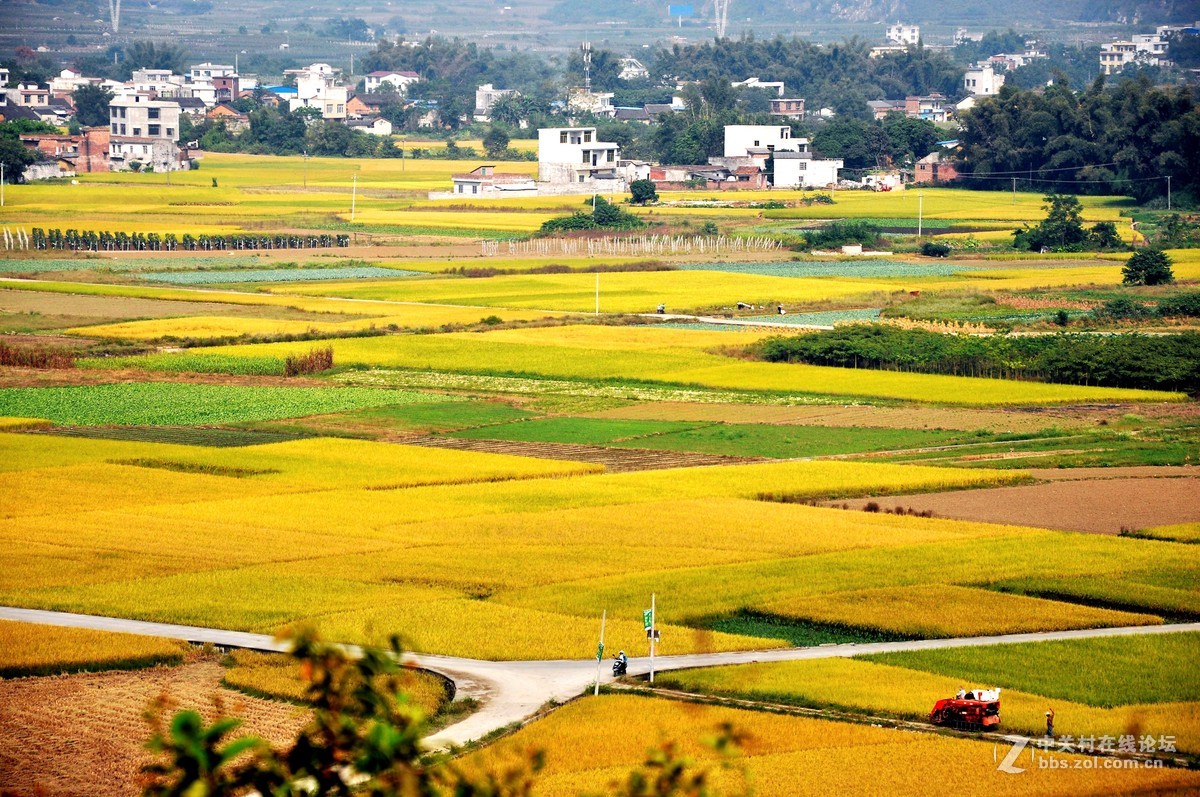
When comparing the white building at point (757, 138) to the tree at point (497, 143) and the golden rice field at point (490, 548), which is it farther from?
the golden rice field at point (490, 548)

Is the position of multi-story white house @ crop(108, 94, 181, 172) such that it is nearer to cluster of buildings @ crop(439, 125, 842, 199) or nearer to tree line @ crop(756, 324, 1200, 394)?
cluster of buildings @ crop(439, 125, 842, 199)

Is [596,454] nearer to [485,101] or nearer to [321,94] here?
[321,94]

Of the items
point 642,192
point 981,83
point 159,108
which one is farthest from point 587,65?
point 642,192

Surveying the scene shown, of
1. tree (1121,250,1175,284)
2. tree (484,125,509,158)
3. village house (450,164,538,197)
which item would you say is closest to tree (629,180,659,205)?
village house (450,164,538,197)

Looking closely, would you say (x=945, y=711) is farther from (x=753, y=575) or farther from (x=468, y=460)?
(x=468, y=460)

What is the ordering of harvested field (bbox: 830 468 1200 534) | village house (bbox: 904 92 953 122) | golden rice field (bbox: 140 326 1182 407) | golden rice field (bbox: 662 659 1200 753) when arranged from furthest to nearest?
village house (bbox: 904 92 953 122) → golden rice field (bbox: 140 326 1182 407) → harvested field (bbox: 830 468 1200 534) → golden rice field (bbox: 662 659 1200 753)

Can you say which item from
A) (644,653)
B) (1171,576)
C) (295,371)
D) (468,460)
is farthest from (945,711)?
(295,371)
